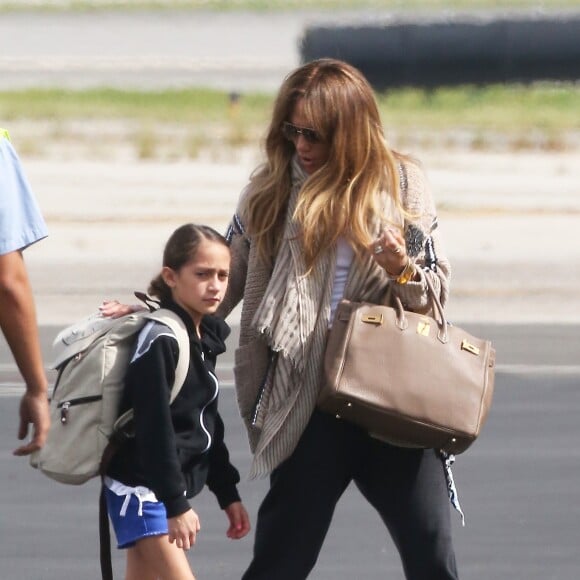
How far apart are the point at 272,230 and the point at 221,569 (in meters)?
1.96

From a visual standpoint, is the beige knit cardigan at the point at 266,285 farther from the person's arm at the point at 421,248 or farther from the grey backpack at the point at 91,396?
the grey backpack at the point at 91,396

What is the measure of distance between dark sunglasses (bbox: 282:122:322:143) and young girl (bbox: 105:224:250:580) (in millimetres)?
302

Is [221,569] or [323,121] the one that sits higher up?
[323,121]

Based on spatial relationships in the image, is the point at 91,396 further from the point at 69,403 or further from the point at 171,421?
the point at 171,421

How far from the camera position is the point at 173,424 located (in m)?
3.87

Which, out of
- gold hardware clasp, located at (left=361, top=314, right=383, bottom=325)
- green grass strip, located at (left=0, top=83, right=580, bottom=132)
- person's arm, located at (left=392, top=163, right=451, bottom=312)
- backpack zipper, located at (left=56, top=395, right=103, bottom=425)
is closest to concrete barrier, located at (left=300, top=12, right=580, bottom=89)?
green grass strip, located at (left=0, top=83, right=580, bottom=132)

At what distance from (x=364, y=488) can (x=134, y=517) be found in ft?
1.88

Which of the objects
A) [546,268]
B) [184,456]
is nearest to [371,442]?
[184,456]

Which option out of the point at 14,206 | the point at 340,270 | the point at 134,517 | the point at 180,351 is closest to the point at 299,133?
the point at 340,270

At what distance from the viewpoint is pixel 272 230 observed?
402cm

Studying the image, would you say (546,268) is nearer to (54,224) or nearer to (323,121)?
(54,224)

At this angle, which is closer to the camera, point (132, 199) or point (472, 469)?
point (472, 469)

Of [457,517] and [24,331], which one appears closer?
[24,331]

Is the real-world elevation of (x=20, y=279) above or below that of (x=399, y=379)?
above
